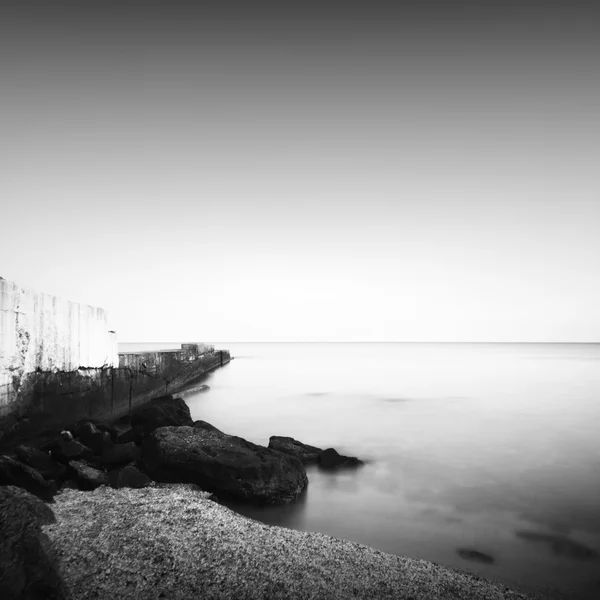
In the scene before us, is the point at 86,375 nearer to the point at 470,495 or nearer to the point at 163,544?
the point at 163,544

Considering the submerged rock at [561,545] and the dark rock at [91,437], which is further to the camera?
the dark rock at [91,437]

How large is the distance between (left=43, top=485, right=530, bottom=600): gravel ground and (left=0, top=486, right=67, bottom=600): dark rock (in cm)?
15

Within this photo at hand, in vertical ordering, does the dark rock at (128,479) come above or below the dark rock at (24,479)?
below

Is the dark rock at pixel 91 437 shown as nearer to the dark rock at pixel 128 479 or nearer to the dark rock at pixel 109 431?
the dark rock at pixel 109 431

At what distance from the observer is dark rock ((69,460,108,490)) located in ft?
11.9

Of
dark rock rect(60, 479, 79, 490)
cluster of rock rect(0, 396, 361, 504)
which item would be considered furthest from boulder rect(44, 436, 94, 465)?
dark rock rect(60, 479, 79, 490)

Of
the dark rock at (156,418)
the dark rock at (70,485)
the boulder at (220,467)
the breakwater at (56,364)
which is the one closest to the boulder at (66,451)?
the dark rock at (70,485)

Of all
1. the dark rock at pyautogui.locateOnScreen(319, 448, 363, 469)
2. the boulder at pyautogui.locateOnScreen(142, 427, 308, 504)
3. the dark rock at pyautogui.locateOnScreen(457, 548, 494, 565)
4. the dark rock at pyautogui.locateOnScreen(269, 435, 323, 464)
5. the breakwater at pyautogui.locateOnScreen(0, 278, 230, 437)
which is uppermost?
the breakwater at pyautogui.locateOnScreen(0, 278, 230, 437)

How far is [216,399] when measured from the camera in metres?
14.5

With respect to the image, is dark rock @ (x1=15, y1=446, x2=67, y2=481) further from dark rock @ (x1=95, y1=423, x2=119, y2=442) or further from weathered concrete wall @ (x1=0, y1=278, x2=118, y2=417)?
dark rock @ (x1=95, y1=423, x2=119, y2=442)

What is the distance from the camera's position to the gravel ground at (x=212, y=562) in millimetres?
2188

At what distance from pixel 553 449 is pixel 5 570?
7883 mm

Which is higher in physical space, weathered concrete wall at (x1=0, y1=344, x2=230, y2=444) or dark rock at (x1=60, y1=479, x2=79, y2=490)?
weathered concrete wall at (x1=0, y1=344, x2=230, y2=444)

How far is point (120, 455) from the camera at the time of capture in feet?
14.4
